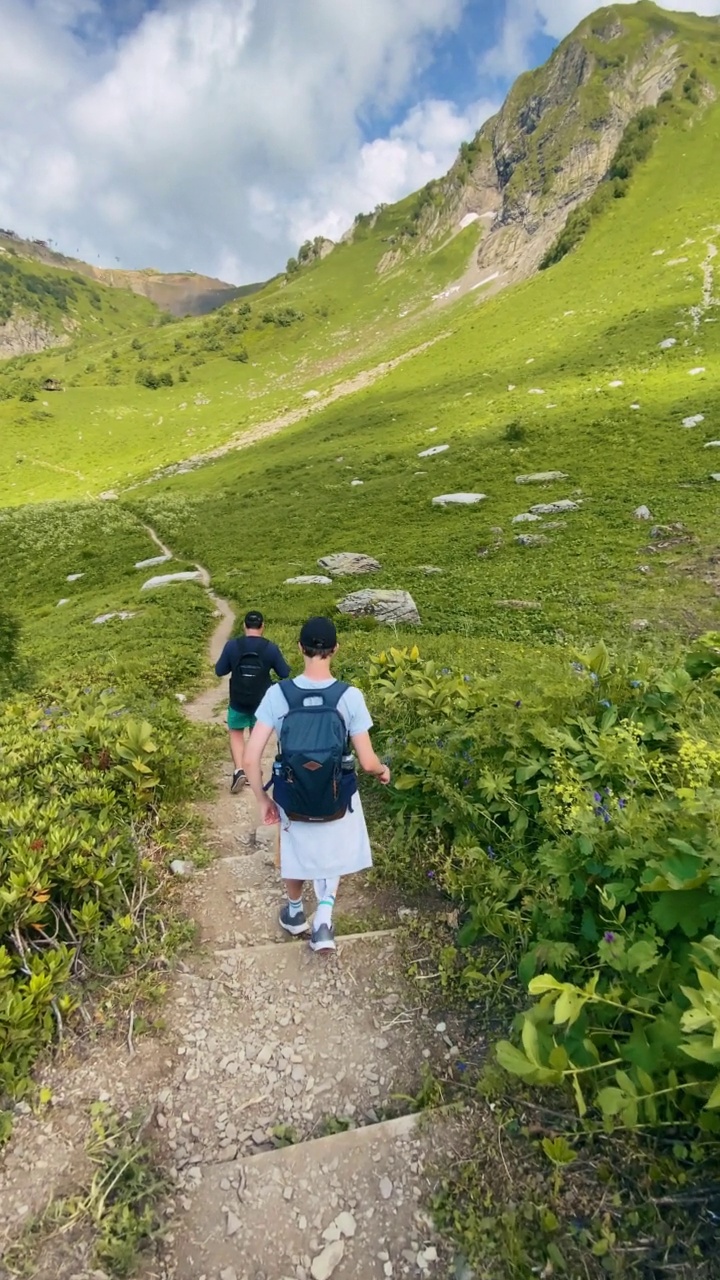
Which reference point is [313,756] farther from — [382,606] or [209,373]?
[209,373]

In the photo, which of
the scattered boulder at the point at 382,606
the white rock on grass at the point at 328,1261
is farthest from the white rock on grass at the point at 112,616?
the white rock on grass at the point at 328,1261

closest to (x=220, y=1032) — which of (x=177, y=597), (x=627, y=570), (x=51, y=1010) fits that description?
(x=51, y=1010)

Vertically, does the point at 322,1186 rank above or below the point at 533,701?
below

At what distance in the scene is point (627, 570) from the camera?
19.0 meters

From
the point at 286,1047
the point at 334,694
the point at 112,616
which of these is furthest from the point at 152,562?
the point at 286,1047

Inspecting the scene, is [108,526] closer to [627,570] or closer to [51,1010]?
[627,570]

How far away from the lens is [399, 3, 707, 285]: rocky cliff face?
343 feet

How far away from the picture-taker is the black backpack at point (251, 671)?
8562 mm

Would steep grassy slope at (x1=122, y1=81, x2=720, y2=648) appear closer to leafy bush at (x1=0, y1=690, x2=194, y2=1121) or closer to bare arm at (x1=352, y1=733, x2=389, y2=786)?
bare arm at (x1=352, y1=733, x2=389, y2=786)

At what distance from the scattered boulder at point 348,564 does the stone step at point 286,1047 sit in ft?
61.9

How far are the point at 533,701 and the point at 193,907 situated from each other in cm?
418

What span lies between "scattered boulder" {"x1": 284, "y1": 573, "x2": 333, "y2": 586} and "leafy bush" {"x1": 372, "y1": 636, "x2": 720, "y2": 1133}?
14908mm

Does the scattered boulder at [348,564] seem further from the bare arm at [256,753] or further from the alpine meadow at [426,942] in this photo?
the bare arm at [256,753]

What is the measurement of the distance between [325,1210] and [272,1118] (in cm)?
78
